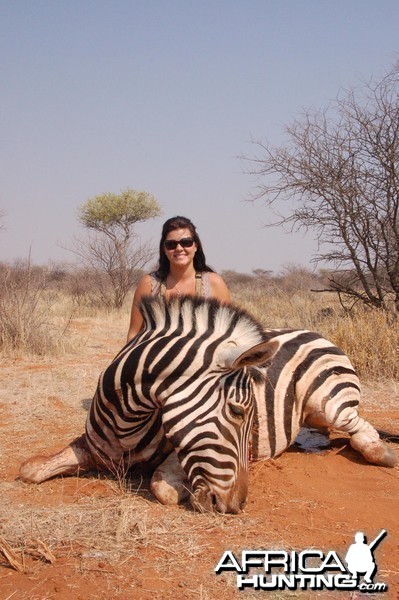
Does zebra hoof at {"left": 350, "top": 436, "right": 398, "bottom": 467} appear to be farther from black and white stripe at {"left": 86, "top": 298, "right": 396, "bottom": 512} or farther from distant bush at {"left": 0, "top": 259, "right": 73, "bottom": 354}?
distant bush at {"left": 0, "top": 259, "right": 73, "bottom": 354}

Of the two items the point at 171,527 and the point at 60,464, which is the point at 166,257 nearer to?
the point at 60,464

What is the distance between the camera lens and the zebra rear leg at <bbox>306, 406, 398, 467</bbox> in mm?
3658

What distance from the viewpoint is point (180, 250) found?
159 inches

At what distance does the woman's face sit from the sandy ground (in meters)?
1.43

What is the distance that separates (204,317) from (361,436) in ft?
4.75

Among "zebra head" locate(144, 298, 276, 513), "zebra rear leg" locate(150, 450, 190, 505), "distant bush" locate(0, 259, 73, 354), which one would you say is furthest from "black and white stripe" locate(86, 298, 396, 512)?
"distant bush" locate(0, 259, 73, 354)

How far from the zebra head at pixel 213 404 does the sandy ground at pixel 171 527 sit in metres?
0.18

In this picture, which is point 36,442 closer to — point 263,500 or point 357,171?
point 263,500

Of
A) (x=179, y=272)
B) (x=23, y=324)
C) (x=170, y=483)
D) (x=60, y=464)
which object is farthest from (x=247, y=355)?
(x=23, y=324)

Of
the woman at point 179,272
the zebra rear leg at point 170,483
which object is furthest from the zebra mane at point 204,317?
the woman at point 179,272

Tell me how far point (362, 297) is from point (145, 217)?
50.0 feet

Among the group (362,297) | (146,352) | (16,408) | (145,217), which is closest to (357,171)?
(362,297)

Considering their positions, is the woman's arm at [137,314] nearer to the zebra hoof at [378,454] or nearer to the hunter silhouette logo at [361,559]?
the zebra hoof at [378,454]

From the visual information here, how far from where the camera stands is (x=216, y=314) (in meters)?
3.03
